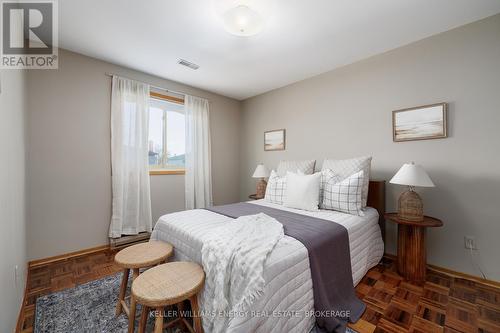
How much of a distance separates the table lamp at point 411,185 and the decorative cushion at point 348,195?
300 mm

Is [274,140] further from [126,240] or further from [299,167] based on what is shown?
[126,240]

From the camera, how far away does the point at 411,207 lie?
2.00 m

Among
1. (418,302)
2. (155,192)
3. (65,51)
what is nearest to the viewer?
(418,302)

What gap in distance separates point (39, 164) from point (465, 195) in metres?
4.52

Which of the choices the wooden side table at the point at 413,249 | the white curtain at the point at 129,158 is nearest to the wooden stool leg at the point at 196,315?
the wooden side table at the point at 413,249

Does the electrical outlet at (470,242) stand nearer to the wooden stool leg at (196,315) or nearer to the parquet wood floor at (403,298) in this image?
the parquet wood floor at (403,298)

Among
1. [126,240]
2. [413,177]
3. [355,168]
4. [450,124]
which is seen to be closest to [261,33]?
[355,168]

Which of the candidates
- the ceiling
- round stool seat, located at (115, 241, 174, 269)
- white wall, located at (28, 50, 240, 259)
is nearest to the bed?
round stool seat, located at (115, 241, 174, 269)

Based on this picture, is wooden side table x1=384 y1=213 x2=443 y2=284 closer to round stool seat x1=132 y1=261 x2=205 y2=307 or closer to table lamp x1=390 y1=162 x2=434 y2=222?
table lamp x1=390 y1=162 x2=434 y2=222

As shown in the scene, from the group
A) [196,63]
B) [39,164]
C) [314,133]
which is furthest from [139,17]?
[314,133]

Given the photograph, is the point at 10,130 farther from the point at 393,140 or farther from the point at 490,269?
the point at 490,269

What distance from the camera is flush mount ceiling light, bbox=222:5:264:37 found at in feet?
5.56

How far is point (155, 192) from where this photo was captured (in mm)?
3160

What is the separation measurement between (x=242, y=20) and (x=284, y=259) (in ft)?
6.29
